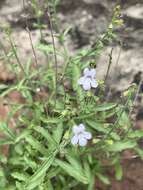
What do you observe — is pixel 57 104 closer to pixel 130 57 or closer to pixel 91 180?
pixel 91 180

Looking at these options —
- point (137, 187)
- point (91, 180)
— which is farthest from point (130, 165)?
point (91, 180)

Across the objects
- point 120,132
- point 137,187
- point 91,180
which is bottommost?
point 137,187

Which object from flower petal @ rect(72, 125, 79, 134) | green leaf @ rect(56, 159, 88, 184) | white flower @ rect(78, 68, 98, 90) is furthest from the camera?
green leaf @ rect(56, 159, 88, 184)

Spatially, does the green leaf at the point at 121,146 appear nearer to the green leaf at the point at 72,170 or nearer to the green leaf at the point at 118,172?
the green leaf at the point at 118,172

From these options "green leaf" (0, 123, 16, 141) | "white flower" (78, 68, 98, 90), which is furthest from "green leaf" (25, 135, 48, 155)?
"white flower" (78, 68, 98, 90)

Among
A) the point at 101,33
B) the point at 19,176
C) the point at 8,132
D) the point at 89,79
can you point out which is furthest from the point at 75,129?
the point at 101,33

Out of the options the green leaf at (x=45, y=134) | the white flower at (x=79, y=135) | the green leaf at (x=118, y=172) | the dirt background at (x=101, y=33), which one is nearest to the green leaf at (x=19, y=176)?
the green leaf at (x=45, y=134)

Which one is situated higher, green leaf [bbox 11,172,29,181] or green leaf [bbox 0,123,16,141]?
green leaf [bbox 0,123,16,141]

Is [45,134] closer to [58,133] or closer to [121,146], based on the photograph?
[58,133]

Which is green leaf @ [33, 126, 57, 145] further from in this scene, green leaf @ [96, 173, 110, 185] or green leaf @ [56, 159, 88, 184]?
green leaf @ [96, 173, 110, 185]
